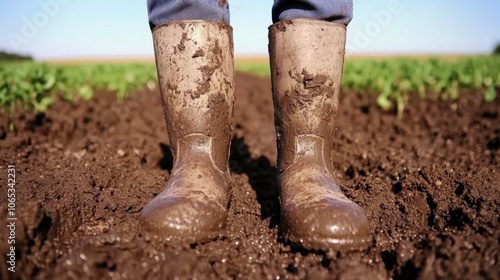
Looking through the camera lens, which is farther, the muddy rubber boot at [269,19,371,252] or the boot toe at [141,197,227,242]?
the muddy rubber boot at [269,19,371,252]

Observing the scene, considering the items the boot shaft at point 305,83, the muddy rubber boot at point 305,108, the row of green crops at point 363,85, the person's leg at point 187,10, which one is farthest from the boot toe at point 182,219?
the row of green crops at point 363,85

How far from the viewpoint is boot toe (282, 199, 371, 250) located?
1209 mm

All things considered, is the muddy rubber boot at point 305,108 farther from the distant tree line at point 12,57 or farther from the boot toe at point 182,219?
the distant tree line at point 12,57

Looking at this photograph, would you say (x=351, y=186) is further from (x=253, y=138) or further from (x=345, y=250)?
(x=253, y=138)

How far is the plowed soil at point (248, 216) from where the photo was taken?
1103 mm

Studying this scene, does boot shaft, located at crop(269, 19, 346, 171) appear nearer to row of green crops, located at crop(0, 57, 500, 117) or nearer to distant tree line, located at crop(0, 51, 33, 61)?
row of green crops, located at crop(0, 57, 500, 117)

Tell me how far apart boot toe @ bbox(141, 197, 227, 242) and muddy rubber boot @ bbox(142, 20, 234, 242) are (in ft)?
0.17

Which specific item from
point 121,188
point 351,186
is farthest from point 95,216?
point 351,186

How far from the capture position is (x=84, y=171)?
1901 millimetres

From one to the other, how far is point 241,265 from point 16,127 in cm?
245

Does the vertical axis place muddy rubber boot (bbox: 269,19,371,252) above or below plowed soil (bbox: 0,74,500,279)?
above

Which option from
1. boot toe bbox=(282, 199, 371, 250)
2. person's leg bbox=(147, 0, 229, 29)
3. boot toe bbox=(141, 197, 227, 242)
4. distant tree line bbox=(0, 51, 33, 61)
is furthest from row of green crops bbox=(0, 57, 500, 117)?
distant tree line bbox=(0, 51, 33, 61)

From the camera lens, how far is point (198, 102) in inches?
60.6

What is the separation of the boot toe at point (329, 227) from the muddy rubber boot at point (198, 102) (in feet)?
0.89
